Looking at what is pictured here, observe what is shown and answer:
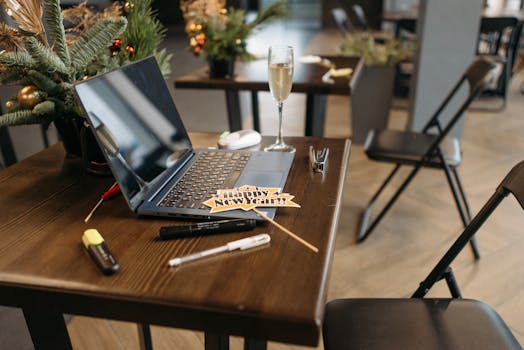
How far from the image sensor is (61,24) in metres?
0.84

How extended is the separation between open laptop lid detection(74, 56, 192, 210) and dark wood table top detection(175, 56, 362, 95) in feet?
3.08

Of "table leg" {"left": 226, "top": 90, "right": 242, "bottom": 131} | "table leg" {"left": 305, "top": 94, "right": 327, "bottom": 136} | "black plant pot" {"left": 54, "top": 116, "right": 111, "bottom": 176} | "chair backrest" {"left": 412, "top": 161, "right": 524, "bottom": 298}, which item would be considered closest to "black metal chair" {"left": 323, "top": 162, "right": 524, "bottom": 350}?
"chair backrest" {"left": 412, "top": 161, "right": 524, "bottom": 298}

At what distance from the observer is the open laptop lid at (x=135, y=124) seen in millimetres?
724

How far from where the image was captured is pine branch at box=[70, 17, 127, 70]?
85 centimetres

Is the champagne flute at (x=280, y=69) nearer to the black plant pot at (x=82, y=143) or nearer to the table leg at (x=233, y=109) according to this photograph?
the black plant pot at (x=82, y=143)

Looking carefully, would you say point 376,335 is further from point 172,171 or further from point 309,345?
point 172,171

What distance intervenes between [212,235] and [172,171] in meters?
0.25

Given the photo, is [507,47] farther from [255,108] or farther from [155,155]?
[155,155]

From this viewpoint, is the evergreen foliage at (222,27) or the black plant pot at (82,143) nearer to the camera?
the black plant pot at (82,143)

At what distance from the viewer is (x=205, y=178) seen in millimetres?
871

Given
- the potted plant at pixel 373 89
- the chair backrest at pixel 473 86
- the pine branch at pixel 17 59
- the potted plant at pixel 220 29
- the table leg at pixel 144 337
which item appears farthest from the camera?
the potted plant at pixel 373 89

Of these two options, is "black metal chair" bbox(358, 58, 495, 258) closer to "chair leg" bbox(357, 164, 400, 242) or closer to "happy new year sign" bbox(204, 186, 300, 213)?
"chair leg" bbox(357, 164, 400, 242)

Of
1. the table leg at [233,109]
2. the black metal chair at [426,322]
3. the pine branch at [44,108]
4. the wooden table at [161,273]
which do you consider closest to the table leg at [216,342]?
the wooden table at [161,273]

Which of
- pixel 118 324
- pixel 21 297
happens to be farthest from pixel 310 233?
pixel 118 324
